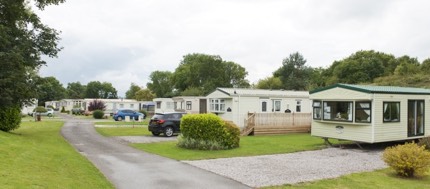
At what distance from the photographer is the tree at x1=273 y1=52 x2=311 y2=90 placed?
220ft

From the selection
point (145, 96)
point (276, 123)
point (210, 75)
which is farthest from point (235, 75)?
point (276, 123)

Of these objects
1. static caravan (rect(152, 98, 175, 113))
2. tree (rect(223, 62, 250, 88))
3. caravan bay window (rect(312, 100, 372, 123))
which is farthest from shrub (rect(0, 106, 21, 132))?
tree (rect(223, 62, 250, 88))

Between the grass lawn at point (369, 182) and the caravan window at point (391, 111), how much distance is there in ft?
17.9

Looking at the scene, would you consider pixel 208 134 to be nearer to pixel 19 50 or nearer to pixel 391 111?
pixel 391 111

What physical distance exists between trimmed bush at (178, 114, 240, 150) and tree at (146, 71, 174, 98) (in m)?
70.9

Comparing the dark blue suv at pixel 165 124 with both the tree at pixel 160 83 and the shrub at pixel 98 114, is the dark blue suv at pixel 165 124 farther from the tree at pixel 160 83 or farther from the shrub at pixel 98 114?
the tree at pixel 160 83

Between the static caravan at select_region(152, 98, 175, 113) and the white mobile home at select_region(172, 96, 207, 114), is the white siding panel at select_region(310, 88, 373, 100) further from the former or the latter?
the static caravan at select_region(152, 98, 175, 113)

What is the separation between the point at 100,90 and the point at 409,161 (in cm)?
→ 10847

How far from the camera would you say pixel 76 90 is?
370 feet

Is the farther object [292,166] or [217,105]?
[217,105]

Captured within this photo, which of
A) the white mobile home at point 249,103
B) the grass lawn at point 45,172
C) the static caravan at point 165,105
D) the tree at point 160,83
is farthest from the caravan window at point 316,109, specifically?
the tree at point 160,83

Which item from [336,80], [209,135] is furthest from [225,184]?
[336,80]

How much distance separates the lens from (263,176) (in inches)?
378

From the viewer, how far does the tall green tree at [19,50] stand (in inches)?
Result: 659
